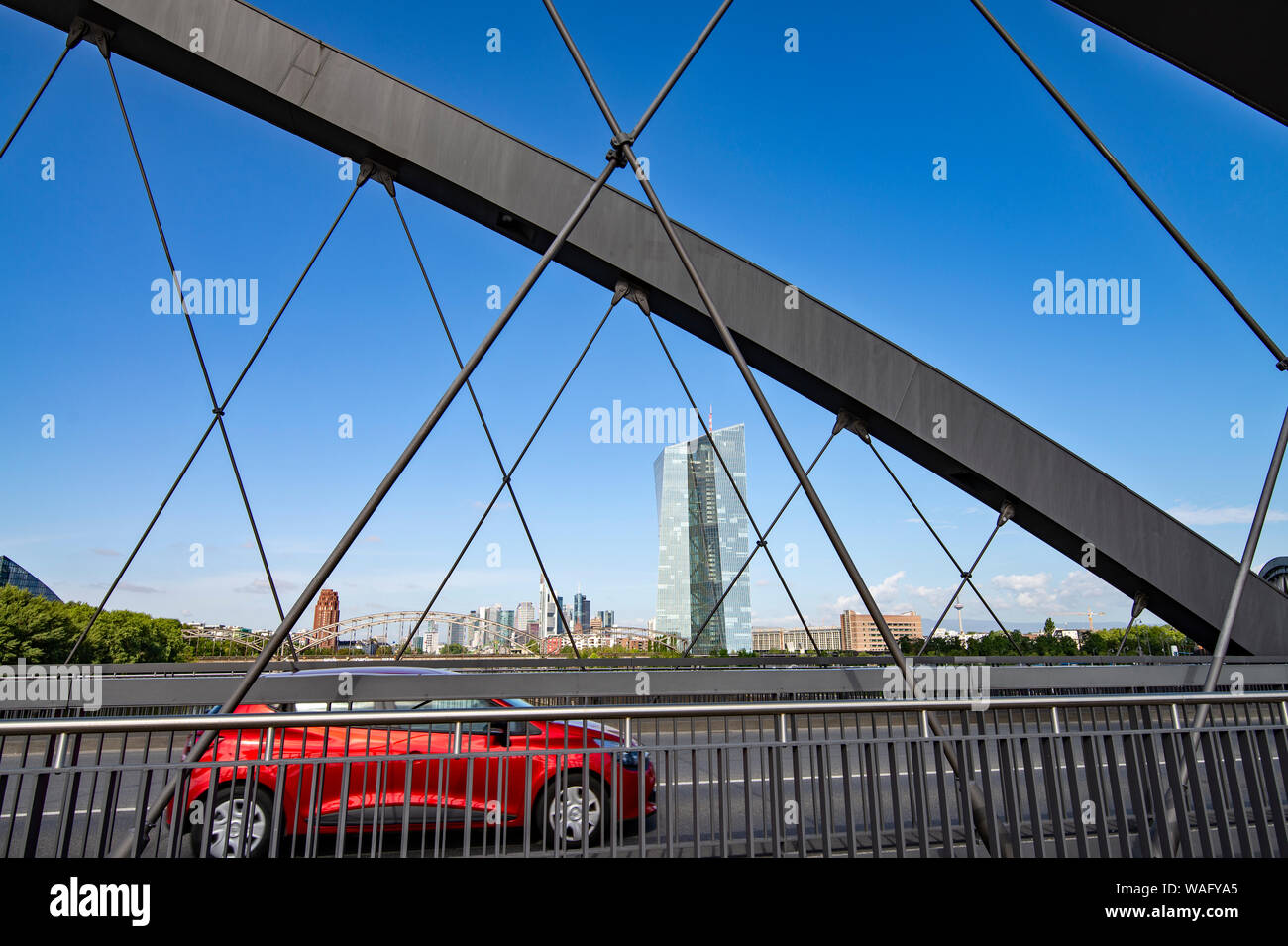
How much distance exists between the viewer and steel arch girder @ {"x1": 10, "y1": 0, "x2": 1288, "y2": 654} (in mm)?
8273

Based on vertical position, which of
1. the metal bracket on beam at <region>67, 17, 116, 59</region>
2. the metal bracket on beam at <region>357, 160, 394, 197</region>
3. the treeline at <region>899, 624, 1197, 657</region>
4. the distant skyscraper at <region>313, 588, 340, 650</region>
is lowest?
the distant skyscraper at <region>313, 588, 340, 650</region>

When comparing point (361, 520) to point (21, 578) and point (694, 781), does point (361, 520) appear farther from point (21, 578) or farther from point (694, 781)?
point (21, 578)

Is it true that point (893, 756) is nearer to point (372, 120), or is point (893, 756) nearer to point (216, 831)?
point (216, 831)

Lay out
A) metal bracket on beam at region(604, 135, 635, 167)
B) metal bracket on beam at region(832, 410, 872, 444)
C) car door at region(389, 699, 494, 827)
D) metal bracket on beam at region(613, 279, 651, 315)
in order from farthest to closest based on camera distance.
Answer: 1. metal bracket on beam at region(832, 410, 872, 444)
2. metal bracket on beam at region(613, 279, 651, 315)
3. metal bracket on beam at region(604, 135, 635, 167)
4. car door at region(389, 699, 494, 827)

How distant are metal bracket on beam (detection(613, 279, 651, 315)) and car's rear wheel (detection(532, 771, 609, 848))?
6248 millimetres

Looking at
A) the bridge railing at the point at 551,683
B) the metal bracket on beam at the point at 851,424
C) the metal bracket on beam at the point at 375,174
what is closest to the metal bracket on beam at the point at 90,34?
the metal bracket on beam at the point at 375,174

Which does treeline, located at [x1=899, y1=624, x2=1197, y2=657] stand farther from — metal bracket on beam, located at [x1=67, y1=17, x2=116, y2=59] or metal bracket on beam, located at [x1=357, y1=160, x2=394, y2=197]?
metal bracket on beam, located at [x1=67, y1=17, x2=116, y2=59]

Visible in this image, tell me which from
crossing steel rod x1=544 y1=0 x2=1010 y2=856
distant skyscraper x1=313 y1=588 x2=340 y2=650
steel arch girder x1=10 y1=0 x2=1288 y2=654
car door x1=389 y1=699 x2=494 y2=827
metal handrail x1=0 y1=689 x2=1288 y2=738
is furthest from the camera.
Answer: distant skyscraper x1=313 y1=588 x2=340 y2=650

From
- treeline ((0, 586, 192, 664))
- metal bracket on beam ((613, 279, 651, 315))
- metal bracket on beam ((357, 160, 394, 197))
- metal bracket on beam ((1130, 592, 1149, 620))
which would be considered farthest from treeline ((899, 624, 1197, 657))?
treeline ((0, 586, 192, 664))

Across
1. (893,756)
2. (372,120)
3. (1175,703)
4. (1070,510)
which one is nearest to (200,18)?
(372,120)

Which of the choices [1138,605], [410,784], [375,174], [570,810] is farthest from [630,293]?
[1138,605]

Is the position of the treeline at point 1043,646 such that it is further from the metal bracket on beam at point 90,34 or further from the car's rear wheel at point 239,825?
the metal bracket on beam at point 90,34

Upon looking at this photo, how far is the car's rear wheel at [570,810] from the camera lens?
3713mm

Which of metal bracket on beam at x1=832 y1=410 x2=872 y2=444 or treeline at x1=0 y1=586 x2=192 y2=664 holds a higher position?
metal bracket on beam at x1=832 y1=410 x2=872 y2=444
